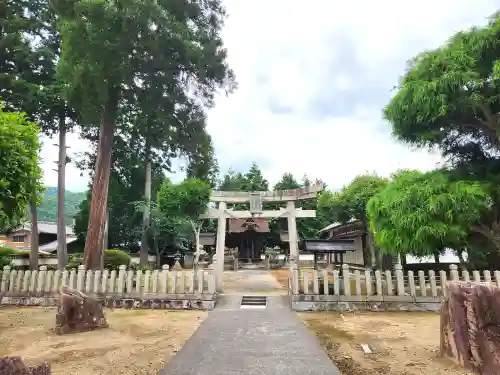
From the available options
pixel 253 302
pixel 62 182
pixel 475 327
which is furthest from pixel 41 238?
pixel 475 327

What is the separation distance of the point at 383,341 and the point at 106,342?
4.88 metres

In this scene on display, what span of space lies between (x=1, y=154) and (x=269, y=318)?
6589 mm

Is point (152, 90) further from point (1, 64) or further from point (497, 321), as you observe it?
point (497, 321)

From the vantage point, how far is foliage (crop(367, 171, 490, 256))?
8.12 meters

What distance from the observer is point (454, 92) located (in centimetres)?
839

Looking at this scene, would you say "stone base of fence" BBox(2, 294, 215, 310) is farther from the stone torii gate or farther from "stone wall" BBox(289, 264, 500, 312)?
the stone torii gate

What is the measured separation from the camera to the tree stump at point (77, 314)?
6699 mm

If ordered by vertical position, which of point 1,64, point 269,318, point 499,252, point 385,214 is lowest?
point 269,318

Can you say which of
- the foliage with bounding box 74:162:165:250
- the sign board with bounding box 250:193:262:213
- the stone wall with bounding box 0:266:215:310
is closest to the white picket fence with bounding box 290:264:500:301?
the stone wall with bounding box 0:266:215:310

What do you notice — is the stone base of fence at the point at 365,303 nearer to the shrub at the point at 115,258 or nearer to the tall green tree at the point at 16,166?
the tall green tree at the point at 16,166

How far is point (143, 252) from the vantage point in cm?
2284

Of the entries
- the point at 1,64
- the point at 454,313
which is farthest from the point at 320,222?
the point at 454,313

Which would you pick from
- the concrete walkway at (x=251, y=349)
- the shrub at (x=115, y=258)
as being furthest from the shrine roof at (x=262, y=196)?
the shrub at (x=115, y=258)

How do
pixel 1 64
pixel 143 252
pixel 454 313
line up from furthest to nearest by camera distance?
pixel 143 252, pixel 1 64, pixel 454 313
